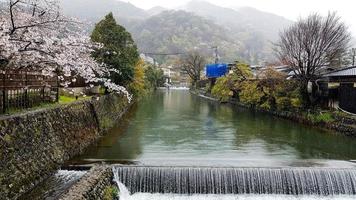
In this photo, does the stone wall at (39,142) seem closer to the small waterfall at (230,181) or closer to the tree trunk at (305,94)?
the small waterfall at (230,181)

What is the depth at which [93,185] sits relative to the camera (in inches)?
486

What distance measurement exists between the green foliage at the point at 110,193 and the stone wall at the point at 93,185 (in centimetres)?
11

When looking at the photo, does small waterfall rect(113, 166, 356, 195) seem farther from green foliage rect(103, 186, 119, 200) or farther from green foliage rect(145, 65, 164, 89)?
green foliage rect(145, 65, 164, 89)

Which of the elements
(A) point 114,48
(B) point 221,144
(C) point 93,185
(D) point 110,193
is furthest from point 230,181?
(A) point 114,48

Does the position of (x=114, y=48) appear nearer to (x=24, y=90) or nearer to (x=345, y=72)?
(x=24, y=90)

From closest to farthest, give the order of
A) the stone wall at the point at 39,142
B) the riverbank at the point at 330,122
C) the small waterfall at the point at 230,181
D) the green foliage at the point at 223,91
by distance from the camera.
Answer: the stone wall at the point at 39,142 → the small waterfall at the point at 230,181 → the riverbank at the point at 330,122 → the green foliage at the point at 223,91

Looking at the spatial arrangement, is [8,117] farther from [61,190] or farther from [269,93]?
[269,93]

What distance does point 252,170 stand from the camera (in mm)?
15219

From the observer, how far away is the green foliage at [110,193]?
44.2 ft

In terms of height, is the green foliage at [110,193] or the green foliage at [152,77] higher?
the green foliage at [152,77]

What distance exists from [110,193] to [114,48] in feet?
61.1

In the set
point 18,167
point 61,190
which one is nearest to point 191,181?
point 61,190

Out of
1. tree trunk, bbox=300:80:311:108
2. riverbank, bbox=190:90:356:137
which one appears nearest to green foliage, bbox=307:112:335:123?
riverbank, bbox=190:90:356:137

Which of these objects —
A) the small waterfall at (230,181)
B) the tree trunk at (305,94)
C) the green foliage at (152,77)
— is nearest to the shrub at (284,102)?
the tree trunk at (305,94)
